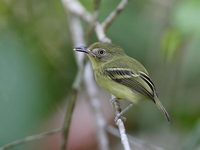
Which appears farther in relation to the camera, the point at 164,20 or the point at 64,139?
the point at 164,20

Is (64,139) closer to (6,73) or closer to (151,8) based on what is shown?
(6,73)

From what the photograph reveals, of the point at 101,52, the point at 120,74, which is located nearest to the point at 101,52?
Answer: the point at 101,52

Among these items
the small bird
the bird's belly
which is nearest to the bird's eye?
the small bird

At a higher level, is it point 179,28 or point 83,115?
point 179,28

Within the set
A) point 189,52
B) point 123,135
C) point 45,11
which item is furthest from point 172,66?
point 123,135

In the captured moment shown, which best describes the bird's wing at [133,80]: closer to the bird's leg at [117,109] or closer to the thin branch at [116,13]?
the bird's leg at [117,109]

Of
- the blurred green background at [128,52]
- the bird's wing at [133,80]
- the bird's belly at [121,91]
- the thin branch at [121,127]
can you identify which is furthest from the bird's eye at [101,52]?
the blurred green background at [128,52]
